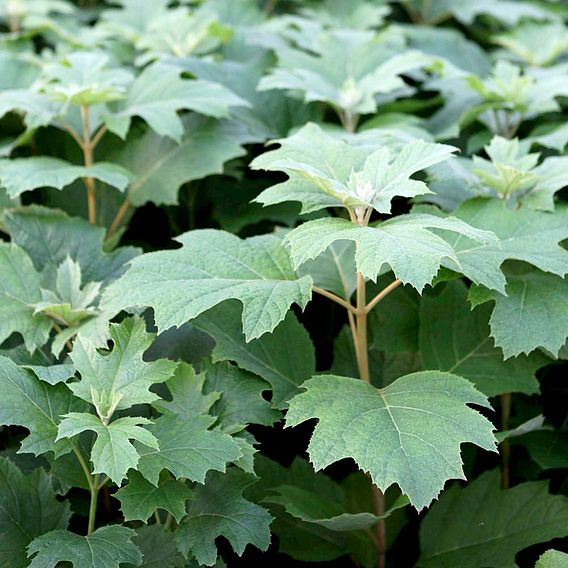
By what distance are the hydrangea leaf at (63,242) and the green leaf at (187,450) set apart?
53cm

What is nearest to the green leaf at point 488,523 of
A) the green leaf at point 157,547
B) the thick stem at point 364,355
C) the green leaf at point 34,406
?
the thick stem at point 364,355

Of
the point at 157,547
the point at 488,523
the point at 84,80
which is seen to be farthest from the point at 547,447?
the point at 84,80

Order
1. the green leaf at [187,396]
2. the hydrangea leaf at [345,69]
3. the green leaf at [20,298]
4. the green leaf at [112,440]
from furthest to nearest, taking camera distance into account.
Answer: the hydrangea leaf at [345,69] → the green leaf at [20,298] → the green leaf at [187,396] → the green leaf at [112,440]

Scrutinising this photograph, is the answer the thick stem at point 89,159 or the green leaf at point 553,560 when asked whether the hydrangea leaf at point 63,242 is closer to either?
the thick stem at point 89,159

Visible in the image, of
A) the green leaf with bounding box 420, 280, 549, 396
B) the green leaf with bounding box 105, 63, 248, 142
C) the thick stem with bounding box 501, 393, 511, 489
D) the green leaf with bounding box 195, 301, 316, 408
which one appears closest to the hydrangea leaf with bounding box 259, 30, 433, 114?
the green leaf with bounding box 105, 63, 248, 142

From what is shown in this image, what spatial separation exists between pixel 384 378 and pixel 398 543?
450mm

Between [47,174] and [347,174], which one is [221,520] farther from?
[47,174]

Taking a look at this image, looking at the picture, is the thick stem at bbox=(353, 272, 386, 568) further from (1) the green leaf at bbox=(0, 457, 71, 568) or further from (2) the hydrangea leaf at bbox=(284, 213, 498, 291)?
(1) the green leaf at bbox=(0, 457, 71, 568)

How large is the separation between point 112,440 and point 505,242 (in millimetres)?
868

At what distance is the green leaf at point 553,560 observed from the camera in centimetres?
134

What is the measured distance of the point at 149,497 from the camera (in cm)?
132

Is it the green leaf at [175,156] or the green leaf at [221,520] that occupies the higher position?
the green leaf at [175,156]

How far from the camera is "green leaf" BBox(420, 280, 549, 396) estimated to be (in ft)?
5.34

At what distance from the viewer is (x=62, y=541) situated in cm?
129
